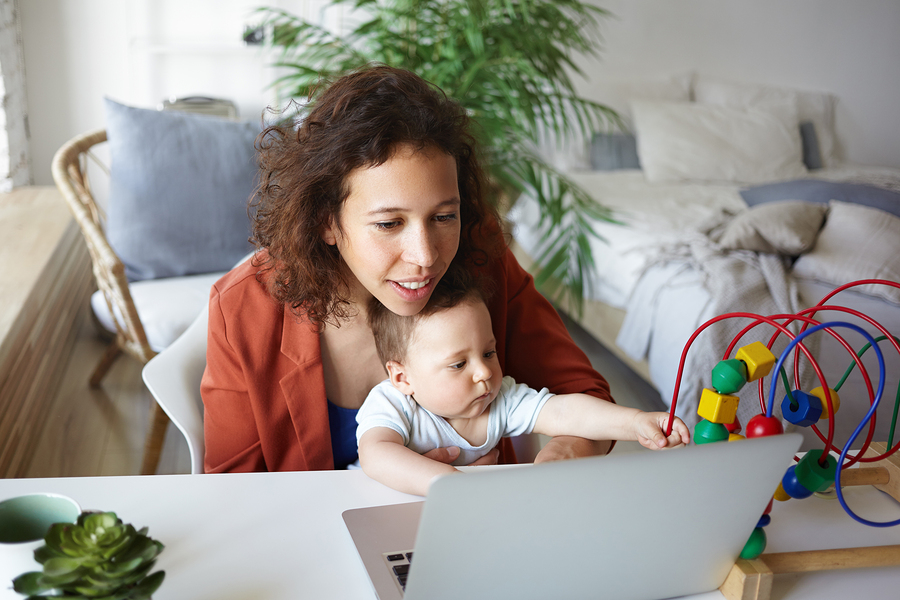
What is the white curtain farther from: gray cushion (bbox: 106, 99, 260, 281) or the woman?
the woman

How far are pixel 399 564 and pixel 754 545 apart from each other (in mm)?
348

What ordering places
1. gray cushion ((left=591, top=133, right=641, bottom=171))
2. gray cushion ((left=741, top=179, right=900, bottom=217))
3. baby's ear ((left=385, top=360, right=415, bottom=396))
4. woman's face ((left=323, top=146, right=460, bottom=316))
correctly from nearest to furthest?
woman's face ((left=323, top=146, right=460, bottom=316)), baby's ear ((left=385, top=360, right=415, bottom=396)), gray cushion ((left=741, top=179, right=900, bottom=217)), gray cushion ((left=591, top=133, right=641, bottom=171))

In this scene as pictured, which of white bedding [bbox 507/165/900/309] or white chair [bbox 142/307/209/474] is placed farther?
white bedding [bbox 507/165/900/309]

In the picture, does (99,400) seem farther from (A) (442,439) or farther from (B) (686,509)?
(B) (686,509)

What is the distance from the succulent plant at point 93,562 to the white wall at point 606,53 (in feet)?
10.6

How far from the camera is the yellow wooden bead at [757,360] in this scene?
666mm

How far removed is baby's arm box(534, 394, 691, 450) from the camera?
83 cm

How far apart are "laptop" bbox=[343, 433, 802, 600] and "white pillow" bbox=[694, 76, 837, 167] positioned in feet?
12.7

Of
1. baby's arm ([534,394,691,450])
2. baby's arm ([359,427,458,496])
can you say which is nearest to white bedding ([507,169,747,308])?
baby's arm ([534,394,691,450])


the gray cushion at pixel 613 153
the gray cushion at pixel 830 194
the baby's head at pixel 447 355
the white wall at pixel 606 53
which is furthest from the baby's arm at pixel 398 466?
the gray cushion at pixel 613 153

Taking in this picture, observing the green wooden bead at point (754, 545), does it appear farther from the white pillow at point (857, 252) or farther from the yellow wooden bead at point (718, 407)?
the white pillow at point (857, 252)

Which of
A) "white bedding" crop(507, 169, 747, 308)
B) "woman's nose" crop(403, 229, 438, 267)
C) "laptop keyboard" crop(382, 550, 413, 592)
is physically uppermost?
"woman's nose" crop(403, 229, 438, 267)

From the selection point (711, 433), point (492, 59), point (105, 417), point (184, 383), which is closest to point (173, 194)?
point (105, 417)

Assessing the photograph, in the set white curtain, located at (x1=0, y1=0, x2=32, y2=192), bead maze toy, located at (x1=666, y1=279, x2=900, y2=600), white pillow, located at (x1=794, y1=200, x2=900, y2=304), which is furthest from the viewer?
white curtain, located at (x1=0, y1=0, x2=32, y2=192)
